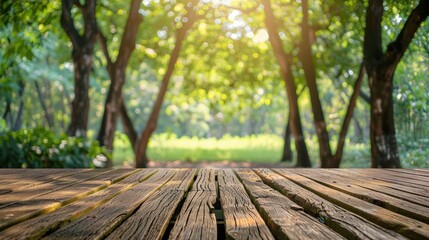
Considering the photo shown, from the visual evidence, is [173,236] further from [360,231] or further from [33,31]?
[33,31]

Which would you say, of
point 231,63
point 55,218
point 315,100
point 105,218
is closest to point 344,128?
point 315,100

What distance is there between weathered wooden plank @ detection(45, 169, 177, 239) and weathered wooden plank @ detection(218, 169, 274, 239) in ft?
1.81

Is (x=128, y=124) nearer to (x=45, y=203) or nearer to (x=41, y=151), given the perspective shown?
(x=41, y=151)

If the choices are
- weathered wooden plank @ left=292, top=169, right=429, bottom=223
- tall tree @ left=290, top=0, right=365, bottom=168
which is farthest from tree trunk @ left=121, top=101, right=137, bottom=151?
weathered wooden plank @ left=292, top=169, right=429, bottom=223

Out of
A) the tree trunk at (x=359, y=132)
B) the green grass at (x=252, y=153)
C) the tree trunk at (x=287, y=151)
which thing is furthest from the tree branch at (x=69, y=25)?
the tree trunk at (x=287, y=151)

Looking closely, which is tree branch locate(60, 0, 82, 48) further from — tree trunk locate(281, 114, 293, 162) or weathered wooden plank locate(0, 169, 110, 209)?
tree trunk locate(281, 114, 293, 162)

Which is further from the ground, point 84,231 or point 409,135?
point 409,135

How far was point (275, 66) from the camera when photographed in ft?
66.2

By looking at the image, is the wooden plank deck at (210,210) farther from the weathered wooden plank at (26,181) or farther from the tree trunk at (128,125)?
the tree trunk at (128,125)

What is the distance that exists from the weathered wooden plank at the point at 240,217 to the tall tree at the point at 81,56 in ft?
24.7

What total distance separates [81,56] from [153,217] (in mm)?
8797

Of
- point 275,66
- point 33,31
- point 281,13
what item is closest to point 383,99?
point 33,31

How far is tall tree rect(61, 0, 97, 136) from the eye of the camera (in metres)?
10.7

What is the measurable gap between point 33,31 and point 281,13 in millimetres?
8637
